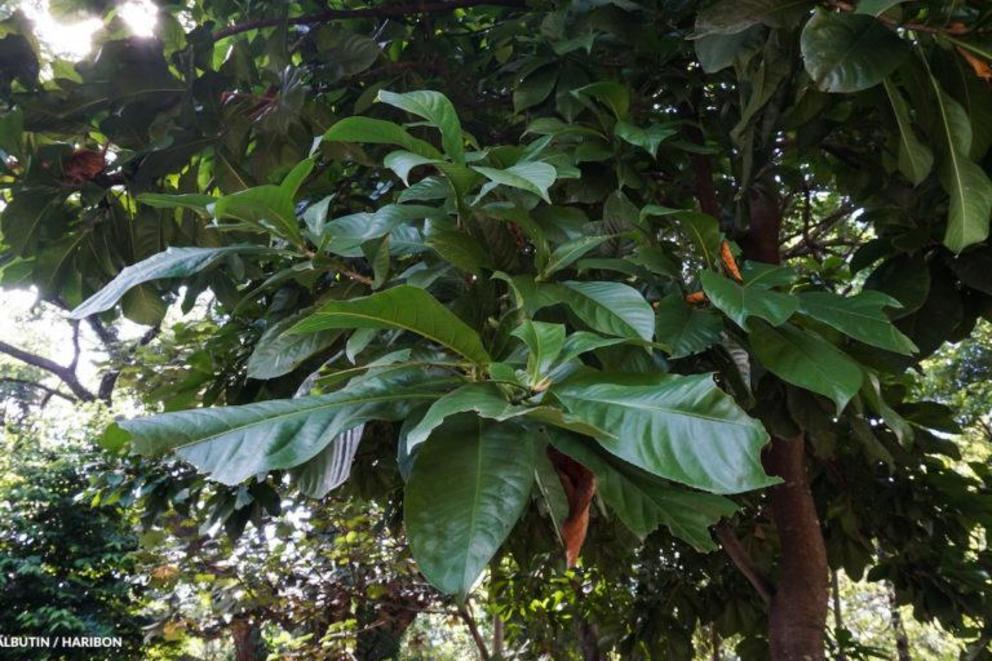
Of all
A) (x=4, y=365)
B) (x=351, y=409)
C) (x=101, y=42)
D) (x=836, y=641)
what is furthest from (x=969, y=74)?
(x=4, y=365)

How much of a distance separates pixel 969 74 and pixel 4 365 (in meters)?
13.5

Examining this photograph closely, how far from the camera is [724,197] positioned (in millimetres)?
2080

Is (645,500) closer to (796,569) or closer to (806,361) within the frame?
(806,361)

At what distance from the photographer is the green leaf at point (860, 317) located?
2.82 feet

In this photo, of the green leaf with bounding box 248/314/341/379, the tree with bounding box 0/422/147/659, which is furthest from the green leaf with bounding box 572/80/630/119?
the tree with bounding box 0/422/147/659

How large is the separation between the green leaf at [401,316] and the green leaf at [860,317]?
46cm

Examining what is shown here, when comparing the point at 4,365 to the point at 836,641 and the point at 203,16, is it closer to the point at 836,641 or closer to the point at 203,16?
the point at 203,16

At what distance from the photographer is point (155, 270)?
2.98 feet

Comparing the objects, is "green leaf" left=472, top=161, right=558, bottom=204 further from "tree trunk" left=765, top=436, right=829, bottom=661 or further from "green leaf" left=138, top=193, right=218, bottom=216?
"tree trunk" left=765, top=436, right=829, bottom=661

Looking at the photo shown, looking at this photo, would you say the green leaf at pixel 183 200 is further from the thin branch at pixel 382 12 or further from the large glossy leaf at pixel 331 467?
the thin branch at pixel 382 12

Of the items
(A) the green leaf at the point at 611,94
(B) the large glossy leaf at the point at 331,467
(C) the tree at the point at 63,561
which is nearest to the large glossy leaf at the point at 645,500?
(B) the large glossy leaf at the point at 331,467

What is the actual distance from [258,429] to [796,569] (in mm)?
1548

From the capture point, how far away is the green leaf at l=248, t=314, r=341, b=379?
102 cm

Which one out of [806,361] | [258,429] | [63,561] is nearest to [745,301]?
Result: [806,361]
